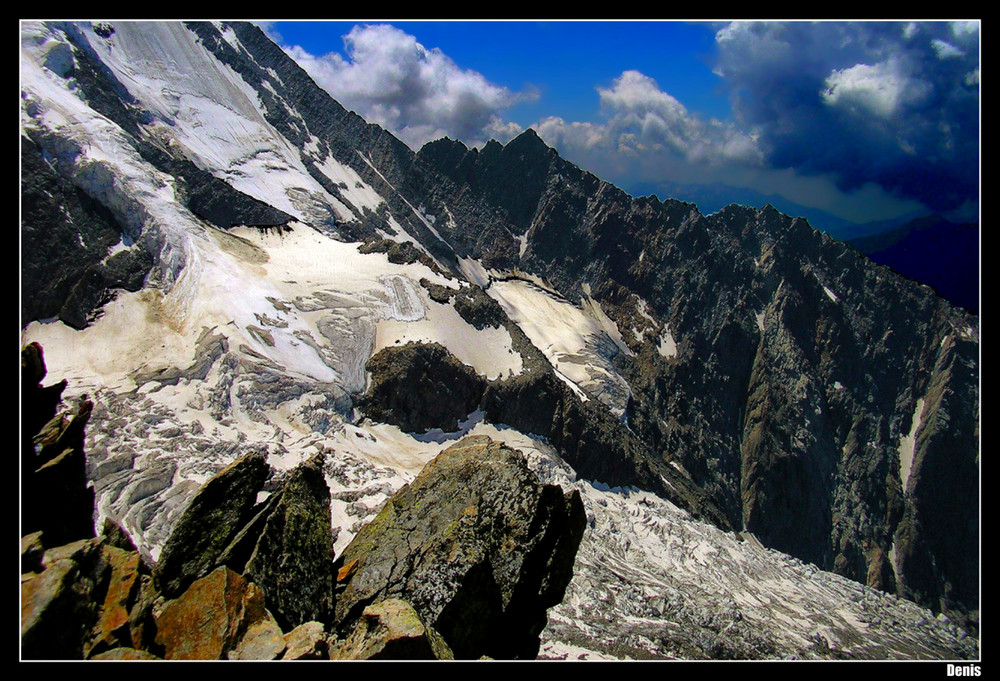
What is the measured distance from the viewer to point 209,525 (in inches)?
525

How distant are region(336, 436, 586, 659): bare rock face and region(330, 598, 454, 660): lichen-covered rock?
138 cm

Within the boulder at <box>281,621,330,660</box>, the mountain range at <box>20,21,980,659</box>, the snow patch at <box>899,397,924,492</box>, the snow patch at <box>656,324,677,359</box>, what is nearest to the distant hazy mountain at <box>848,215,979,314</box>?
the mountain range at <box>20,21,980,659</box>

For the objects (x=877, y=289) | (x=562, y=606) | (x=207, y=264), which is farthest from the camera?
(x=877, y=289)

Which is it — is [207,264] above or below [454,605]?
above

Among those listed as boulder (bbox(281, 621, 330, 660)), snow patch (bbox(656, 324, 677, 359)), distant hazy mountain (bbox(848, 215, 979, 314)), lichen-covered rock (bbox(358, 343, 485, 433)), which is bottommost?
boulder (bbox(281, 621, 330, 660))

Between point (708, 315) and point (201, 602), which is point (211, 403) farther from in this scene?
point (708, 315)

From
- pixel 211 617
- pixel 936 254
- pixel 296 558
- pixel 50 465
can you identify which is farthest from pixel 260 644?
pixel 936 254

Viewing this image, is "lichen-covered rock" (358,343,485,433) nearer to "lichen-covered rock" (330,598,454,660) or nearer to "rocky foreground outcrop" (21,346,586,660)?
"rocky foreground outcrop" (21,346,586,660)

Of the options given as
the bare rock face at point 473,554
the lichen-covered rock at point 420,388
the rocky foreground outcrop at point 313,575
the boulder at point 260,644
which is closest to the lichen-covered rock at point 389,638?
the rocky foreground outcrop at point 313,575

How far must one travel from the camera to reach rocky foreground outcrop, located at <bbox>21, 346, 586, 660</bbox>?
9.62 m

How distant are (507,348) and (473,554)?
70.2m
